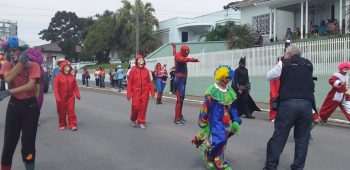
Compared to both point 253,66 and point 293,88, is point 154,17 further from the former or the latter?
point 293,88

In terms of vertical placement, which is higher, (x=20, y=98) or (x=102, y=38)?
(x=102, y=38)

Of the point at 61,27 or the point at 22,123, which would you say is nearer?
the point at 22,123

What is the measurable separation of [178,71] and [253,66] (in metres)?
9.36

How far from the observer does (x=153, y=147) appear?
838cm

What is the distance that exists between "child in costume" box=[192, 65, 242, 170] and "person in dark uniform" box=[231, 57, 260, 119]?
A: 6.34m

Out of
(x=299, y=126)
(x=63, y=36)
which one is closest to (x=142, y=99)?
(x=299, y=126)

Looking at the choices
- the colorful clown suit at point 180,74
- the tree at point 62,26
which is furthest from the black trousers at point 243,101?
the tree at point 62,26

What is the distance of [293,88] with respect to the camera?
6020 mm

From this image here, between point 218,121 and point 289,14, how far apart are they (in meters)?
23.9

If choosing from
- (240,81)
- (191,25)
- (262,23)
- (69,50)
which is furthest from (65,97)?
(69,50)

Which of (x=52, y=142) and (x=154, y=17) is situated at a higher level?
(x=154, y=17)

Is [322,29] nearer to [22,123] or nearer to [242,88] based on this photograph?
[242,88]

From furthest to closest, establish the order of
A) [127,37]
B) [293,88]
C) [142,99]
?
[127,37]
[142,99]
[293,88]

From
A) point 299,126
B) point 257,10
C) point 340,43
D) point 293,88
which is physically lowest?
point 299,126
